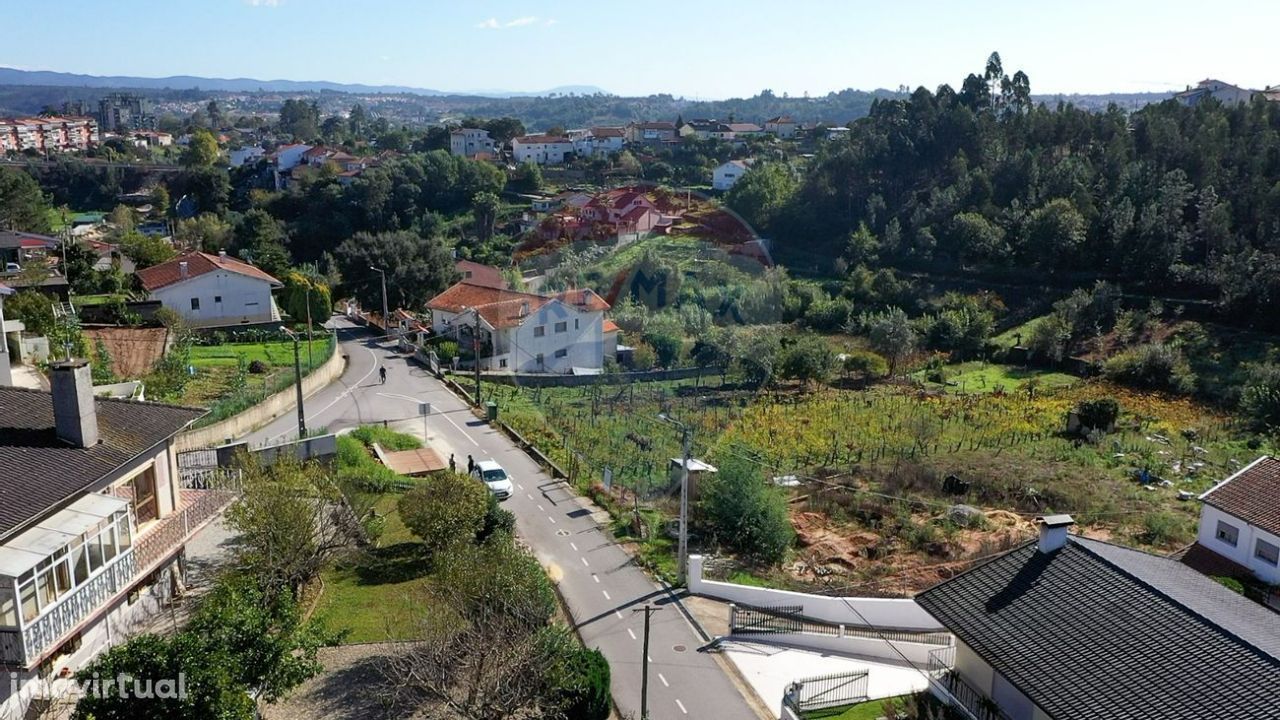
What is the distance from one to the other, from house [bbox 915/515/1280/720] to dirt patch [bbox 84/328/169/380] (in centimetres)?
2550

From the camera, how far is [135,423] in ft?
45.8

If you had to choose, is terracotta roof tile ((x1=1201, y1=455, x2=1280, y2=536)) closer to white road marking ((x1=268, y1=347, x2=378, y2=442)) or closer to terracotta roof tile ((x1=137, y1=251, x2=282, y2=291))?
white road marking ((x1=268, y1=347, x2=378, y2=442))

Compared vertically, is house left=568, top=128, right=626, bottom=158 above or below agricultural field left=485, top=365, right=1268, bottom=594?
above

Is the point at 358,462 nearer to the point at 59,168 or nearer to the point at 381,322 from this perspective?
the point at 381,322

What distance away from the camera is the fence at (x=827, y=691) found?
13.8 m

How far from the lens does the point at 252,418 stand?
26.4 metres

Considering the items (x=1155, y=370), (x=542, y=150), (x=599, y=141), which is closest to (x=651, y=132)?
(x=599, y=141)

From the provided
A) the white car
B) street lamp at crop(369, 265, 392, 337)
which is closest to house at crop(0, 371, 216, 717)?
the white car

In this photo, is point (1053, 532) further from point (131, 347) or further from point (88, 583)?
point (131, 347)
